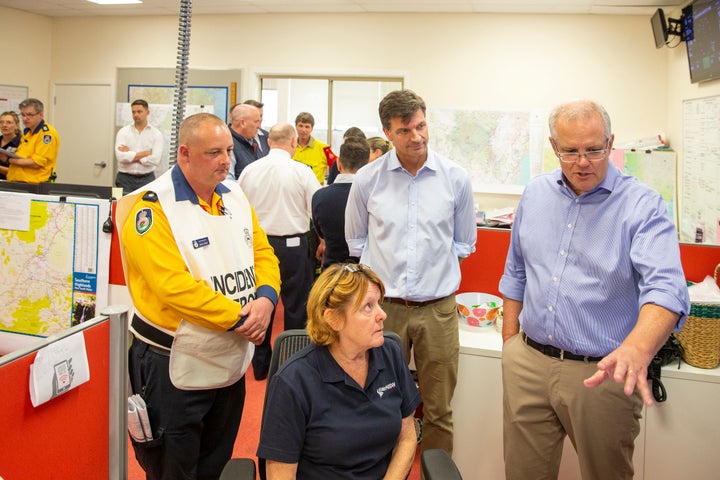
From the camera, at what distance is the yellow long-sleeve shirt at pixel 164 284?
175cm

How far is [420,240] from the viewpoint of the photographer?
90.5 inches

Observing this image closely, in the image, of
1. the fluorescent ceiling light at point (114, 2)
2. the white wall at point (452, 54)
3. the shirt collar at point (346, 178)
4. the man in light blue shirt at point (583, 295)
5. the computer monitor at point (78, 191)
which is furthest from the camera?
the fluorescent ceiling light at point (114, 2)

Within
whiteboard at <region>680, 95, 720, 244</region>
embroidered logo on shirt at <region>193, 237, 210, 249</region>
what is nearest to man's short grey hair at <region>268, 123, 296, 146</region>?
embroidered logo on shirt at <region>193, 237, 210, 249</region>

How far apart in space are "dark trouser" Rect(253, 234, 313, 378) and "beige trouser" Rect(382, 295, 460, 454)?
1.43 metres

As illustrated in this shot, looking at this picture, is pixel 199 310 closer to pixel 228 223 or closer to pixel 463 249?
pixel 228 223

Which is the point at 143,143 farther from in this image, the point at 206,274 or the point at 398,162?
the point at 206,274

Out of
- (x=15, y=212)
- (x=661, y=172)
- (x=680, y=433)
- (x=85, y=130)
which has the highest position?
(x=85, y=130)

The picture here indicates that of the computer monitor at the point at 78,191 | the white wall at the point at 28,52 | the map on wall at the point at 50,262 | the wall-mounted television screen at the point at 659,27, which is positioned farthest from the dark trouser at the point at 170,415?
the white wall at the point at 28,52

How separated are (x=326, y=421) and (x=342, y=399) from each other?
7 centimetres

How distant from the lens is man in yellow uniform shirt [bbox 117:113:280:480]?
5.81 ft

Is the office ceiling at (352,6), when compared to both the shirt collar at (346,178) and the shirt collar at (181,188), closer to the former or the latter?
the shirt collar at (346,178)

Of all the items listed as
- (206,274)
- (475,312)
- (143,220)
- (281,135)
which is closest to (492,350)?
(475,312)

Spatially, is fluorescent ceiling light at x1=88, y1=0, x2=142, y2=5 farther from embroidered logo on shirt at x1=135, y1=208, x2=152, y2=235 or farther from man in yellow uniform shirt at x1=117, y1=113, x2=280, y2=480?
embroidered logo on shirt at x1=135, y1=208, x2=152, y2=235

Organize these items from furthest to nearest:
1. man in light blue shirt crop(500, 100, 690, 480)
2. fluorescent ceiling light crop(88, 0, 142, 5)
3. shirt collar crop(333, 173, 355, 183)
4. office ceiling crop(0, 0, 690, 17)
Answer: fluorescent ceiling light crop(88, 0, 142, 5), office ceiling crop(0, 0, 690, 17), shirt collar crop(333, 173, 355, 183), man in light blue shirt crop(500, 100, 690, 480)
